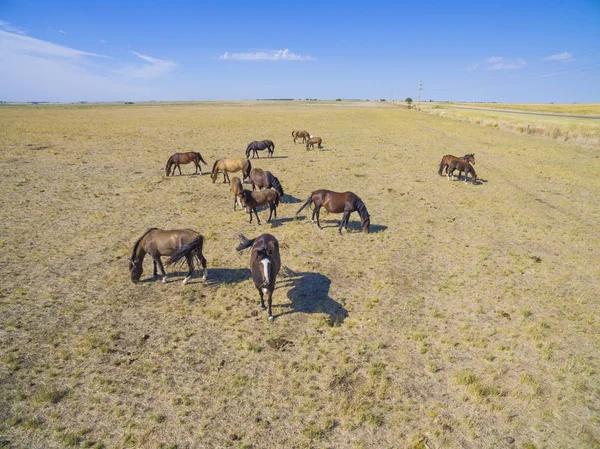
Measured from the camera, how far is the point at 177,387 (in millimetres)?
6090

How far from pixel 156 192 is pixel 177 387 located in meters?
14.1

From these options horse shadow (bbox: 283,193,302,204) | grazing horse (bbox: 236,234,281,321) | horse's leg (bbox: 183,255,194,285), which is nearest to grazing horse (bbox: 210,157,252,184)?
horse shadow (bbox: 283,193,302,204)

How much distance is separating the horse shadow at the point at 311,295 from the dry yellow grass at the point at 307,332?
0.06m

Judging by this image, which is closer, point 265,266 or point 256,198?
point 265,266

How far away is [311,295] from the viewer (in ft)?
30.1

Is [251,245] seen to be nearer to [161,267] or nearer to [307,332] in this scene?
[161,267]

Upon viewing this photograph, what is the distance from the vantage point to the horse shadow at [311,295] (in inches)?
335

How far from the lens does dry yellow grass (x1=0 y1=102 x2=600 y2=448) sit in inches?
215

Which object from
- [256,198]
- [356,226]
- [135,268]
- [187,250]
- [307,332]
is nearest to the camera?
[307,332]

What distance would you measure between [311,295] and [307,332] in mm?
1578

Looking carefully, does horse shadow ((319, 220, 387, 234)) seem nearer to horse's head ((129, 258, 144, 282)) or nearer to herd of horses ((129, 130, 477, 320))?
herd of horses ((129, 130, 477, 320))

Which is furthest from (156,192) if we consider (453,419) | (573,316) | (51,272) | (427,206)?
(573,316)

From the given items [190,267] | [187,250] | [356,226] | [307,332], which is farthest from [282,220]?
[307,332]

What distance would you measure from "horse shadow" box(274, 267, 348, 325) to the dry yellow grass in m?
0.06
